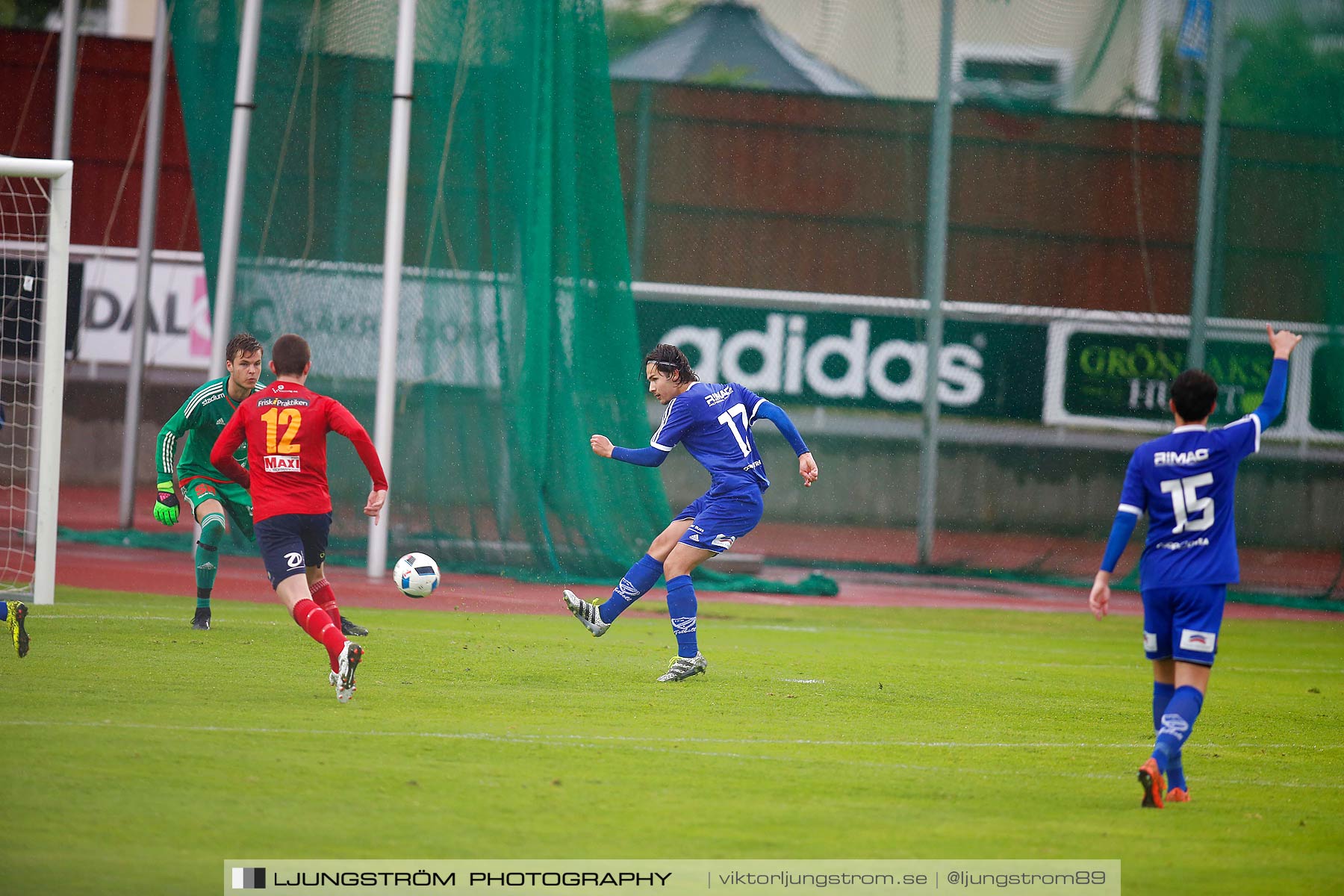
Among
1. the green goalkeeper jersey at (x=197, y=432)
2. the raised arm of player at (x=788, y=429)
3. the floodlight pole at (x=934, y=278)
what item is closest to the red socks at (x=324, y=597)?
the green goalkeeper jersey at (x=197, y=432)

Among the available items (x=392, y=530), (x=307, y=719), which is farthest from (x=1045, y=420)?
(x=307, y=719)

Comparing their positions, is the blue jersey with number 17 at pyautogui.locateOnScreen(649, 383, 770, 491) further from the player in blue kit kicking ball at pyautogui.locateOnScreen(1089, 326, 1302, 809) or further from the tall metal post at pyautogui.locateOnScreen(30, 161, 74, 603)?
the tall metal post at pyautogui.locateOnScreen(30, 161, 74, 603)

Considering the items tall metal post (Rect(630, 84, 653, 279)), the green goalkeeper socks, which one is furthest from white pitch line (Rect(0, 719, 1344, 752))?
tall metal post (Rect(630, 84, 653, 279))

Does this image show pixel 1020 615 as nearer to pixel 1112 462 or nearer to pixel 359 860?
pixel 1112 462

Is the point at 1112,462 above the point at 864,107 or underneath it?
underneath

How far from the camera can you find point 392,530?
1346cm

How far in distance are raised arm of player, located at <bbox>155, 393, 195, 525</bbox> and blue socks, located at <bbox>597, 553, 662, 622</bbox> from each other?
2.94 metres

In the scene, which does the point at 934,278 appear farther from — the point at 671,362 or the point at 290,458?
the point at 290,458

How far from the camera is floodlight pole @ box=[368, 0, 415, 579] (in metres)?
12.8

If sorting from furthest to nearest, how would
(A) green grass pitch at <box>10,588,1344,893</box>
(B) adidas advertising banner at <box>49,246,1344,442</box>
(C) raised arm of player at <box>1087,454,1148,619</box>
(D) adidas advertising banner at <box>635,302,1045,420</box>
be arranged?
1. (D) adidas advertising banner at <box>635,302,1045,420</box>
2. (B) adidas advertising banner at <box>49,246,1344,442</box>
3. (C) raised arm of player at <box>1087,454,1148,619</box>
4. (A) green grass pitch at <box>10,588,1344,893</box>

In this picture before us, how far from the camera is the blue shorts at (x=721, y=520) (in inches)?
333

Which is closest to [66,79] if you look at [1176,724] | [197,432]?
[197,432]

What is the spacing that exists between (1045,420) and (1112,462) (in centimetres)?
91

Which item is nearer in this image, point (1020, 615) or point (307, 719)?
point (307, 719)
